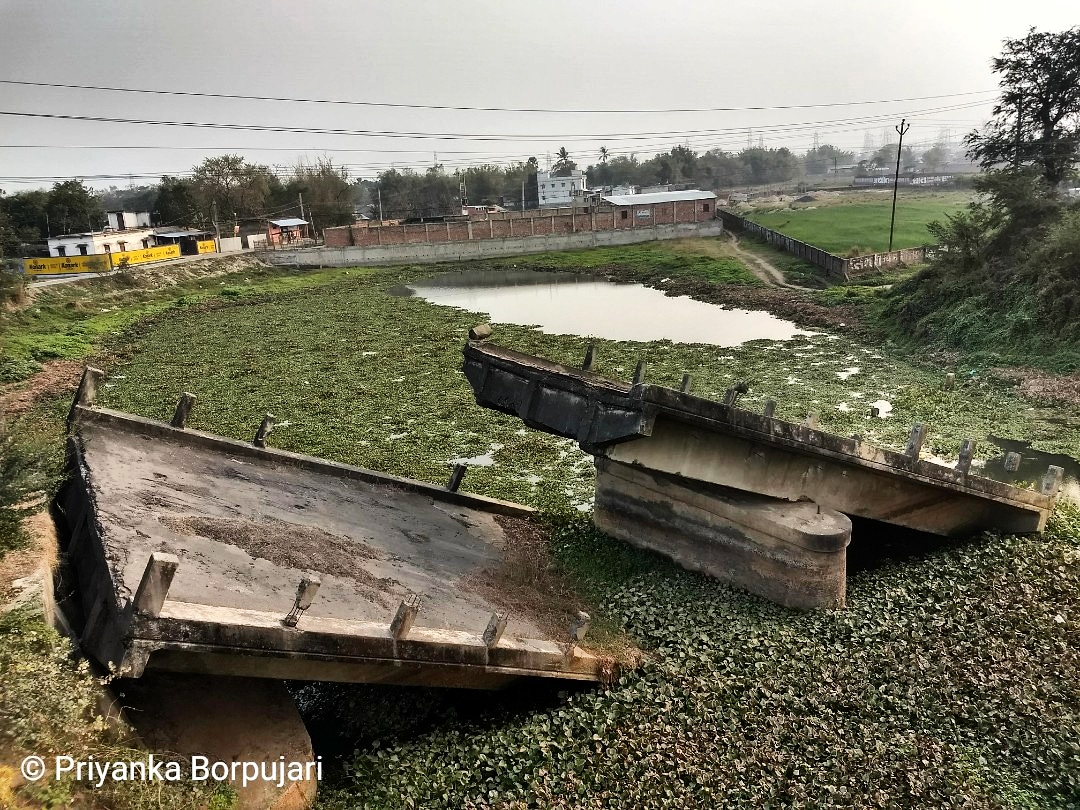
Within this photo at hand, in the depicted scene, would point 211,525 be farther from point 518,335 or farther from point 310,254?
point 310,254

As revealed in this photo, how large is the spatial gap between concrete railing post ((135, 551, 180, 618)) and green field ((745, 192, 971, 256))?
4511 cm

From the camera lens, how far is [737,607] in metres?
8.45

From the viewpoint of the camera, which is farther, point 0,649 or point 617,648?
point 617,648

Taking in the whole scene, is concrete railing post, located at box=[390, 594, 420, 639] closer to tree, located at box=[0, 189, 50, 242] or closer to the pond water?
the pond water

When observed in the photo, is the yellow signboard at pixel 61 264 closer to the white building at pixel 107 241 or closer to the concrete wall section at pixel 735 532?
the white building at pixel 107 241

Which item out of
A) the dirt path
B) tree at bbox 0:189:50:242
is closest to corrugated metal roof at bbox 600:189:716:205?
the dirt path

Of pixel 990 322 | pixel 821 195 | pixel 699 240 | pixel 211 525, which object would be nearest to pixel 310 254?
pixel 699 240

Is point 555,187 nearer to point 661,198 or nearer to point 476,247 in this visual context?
point 661,198

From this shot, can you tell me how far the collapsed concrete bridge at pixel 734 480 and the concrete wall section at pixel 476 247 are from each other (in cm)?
5116

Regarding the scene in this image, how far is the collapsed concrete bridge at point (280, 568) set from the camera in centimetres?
530

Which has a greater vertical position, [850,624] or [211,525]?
[211,525]

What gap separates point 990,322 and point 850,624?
2012cm

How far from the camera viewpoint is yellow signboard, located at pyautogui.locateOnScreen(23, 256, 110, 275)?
4825 cm

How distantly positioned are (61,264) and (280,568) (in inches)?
2072
